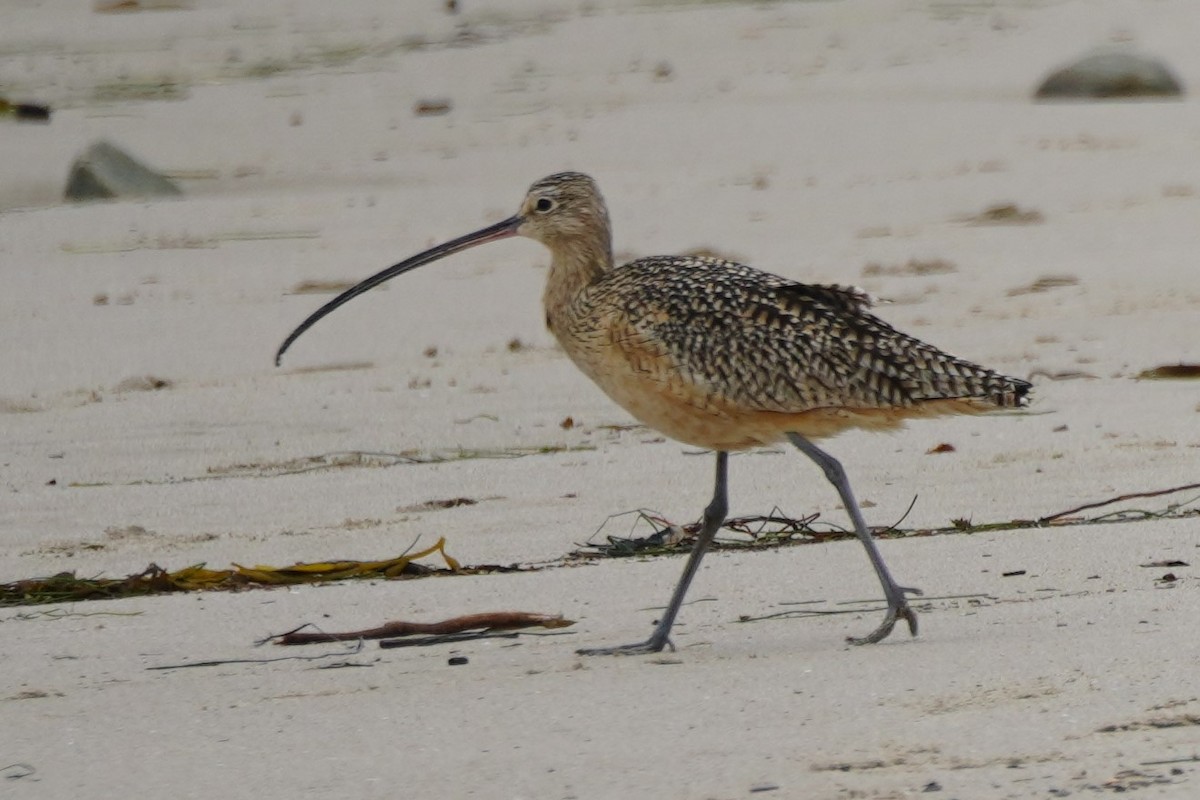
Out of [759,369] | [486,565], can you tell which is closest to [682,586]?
[759,369]

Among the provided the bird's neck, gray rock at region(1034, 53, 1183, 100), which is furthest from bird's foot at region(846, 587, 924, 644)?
gray rock at region(1034, 53, 1183, 100)

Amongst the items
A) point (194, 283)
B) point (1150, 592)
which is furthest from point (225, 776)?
point (194, 283)

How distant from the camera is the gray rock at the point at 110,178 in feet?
44.0

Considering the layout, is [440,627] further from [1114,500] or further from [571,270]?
[1114,500]

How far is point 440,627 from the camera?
5.59 m

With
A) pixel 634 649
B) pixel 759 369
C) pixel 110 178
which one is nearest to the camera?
pixel 634 649

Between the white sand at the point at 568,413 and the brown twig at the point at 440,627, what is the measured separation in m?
0.10

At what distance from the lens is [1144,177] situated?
42.1 feet

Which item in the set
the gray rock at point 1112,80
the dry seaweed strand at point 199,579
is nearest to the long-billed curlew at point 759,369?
the dry seaweed strand at point 199,579

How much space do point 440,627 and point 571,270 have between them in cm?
122

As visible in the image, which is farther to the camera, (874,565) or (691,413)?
(691,413)

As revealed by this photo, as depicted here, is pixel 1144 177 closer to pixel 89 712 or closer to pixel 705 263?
pixel 705 263

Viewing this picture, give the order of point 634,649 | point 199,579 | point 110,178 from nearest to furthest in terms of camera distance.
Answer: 1. point 634,649
2. point 199,579
3. point 110,178

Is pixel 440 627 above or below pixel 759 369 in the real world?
below
